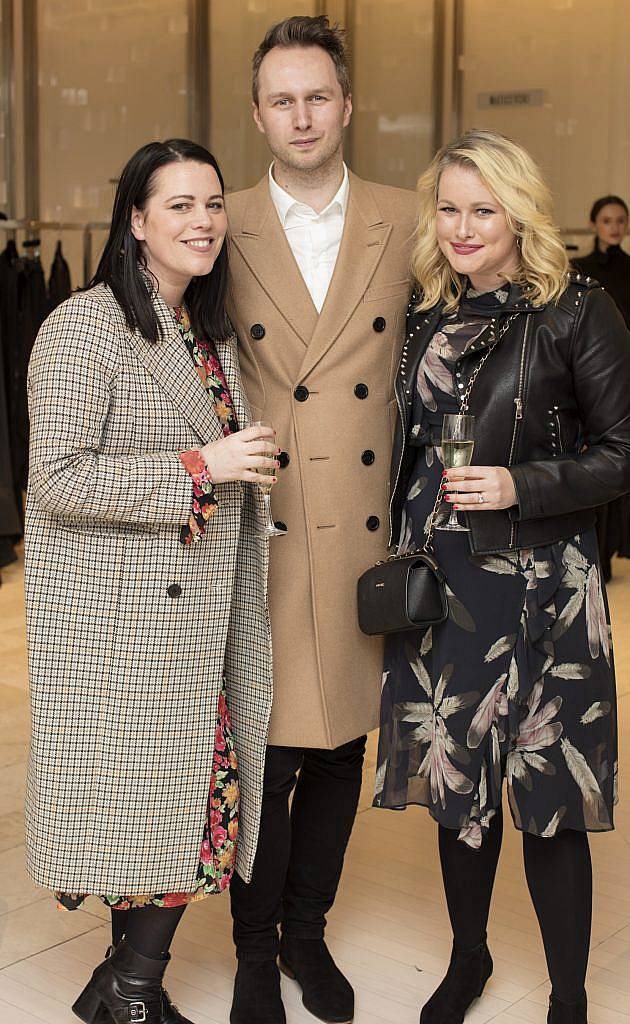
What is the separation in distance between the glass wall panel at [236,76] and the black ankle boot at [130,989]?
734 cm

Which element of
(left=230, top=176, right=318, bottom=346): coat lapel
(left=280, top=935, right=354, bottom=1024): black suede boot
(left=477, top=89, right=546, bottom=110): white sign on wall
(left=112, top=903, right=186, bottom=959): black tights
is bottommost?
(left=280, top=935, right=354, bottom=1024): black suede boot

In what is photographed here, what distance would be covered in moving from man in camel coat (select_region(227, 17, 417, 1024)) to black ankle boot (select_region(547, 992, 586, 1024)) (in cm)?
46

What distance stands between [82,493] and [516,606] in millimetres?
872

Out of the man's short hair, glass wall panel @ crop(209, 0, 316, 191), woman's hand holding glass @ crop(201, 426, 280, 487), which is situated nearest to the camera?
woman's hand holding glass @ crop(201, 426, 280, 487)

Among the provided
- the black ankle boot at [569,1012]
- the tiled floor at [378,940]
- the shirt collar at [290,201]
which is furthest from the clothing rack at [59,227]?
the black ankle boot at [569,1012]

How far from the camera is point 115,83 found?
28.6 feet

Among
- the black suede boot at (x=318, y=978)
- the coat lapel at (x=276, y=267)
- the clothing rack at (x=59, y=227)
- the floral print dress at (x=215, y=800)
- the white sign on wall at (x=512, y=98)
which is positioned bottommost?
the black suede boot at (x=318, y=978)

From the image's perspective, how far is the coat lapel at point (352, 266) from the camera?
278 cm

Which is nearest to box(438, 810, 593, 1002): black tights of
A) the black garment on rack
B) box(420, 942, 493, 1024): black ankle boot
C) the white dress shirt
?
box(420, 942, 493, 1024): black ankle boot

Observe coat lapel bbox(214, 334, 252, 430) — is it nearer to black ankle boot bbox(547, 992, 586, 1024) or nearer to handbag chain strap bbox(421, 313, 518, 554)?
handbag chain strap bbox(421, 313, 518, 554)

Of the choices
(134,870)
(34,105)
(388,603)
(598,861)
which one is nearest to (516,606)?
(388,603)

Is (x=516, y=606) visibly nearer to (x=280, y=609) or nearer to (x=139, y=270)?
(x=280, y=609)

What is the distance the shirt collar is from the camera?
287 centimetres

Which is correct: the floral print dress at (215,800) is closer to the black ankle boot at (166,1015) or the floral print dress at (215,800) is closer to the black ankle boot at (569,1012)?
the black ankle boot at (166,1015)
